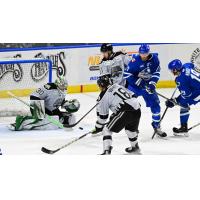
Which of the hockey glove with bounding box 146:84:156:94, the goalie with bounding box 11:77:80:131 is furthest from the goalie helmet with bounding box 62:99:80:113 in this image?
the hockey glove with bounding box 146:84:156:94

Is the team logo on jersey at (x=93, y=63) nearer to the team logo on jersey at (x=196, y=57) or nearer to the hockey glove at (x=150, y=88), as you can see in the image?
the team logo on jersey at (x=196, y=57)

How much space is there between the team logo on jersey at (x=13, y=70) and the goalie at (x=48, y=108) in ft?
2.34

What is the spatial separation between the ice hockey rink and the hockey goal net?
0.13 metres

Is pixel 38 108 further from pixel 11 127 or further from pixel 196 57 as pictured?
pixel 196 57

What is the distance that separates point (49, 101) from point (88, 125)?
372mm

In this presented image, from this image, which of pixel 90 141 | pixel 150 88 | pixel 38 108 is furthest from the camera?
pixel 38 108

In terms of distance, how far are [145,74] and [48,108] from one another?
0.92 metres

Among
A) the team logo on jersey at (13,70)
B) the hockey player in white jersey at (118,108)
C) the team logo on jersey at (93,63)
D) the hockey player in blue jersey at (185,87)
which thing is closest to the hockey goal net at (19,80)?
the team logo on jersey at (13,70)

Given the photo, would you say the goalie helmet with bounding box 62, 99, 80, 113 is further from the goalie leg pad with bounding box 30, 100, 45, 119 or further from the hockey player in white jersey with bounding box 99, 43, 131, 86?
the hockey player in white jersey with bounding box 99, 43, 131, 86

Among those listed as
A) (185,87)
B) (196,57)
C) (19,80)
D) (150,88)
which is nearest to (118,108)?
(150,88)

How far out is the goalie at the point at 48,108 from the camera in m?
5.41

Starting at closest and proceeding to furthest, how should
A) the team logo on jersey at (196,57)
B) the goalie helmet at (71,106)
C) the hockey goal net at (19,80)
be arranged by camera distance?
the goalie helmet at (71,106) < the hockey goal net at (19,80) < the team logo on jersey at (196,57)

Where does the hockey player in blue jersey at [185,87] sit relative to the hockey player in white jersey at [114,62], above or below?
below

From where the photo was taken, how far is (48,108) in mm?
5527
